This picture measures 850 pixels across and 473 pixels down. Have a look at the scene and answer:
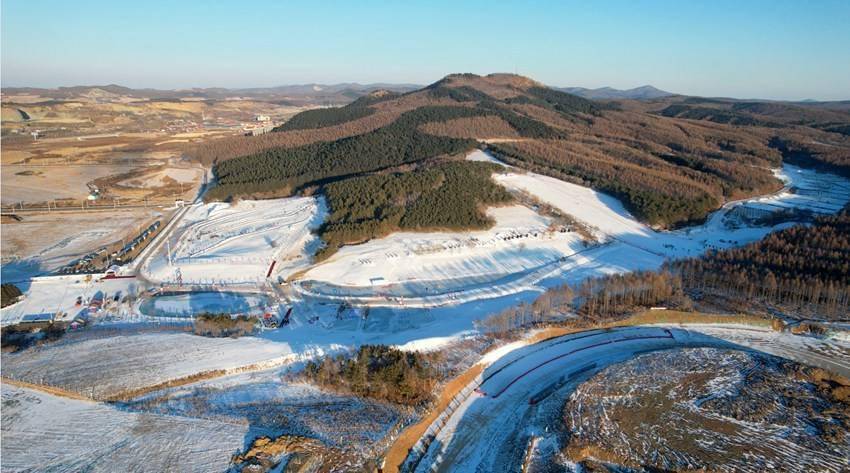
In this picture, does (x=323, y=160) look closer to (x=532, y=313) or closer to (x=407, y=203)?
(x=407, y=203)

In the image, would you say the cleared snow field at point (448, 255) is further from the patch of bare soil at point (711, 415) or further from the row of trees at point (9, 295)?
the row of trees at point (9, 295)

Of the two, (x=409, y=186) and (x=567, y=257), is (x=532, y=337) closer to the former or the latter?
(x=567, y=257)

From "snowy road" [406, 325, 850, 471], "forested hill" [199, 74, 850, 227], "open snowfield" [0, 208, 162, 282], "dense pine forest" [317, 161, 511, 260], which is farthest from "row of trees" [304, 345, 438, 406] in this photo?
"forested hill" [199, 74, 850, 227]

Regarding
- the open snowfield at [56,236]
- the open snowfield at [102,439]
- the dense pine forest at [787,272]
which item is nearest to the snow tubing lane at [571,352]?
the dense pine forest at [787,272]

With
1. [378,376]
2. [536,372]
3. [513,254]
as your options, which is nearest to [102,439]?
[378,376]

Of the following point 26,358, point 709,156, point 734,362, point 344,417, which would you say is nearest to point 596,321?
point 734,362
